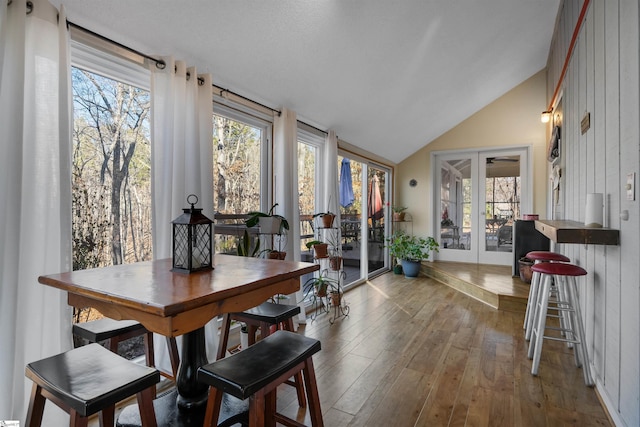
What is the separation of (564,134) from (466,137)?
2.40 m

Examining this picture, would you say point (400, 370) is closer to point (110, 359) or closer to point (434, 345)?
point (434, 345)

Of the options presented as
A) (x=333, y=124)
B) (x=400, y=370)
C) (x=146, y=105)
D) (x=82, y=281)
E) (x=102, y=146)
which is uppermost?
(x=333, y=124)

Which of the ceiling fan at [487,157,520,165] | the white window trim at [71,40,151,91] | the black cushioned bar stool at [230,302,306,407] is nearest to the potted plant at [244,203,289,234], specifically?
the black cushioned bar stool at [230,302,306,407]

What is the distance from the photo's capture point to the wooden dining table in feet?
3.42

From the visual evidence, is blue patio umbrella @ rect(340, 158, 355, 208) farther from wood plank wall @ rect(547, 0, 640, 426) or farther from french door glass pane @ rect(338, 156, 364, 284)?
wood plank wall @ rect(547, 0, 640, 426)

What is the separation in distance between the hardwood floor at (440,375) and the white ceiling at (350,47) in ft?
7.28

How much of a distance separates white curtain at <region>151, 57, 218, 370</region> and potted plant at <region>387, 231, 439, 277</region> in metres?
3.92

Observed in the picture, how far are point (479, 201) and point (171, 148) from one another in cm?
507

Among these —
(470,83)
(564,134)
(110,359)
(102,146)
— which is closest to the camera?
(110,359)

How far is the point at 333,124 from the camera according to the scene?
3904 millimetres

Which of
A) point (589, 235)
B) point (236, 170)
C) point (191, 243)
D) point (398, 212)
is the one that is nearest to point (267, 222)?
point (236, 170)

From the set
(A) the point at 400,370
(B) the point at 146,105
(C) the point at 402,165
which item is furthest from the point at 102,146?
(C) the point at 402,165

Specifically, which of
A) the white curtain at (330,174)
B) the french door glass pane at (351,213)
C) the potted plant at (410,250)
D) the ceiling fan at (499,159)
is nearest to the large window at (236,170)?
the white curtain at (330,174)

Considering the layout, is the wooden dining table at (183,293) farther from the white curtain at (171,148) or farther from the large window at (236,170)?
the large window at (236,170)
